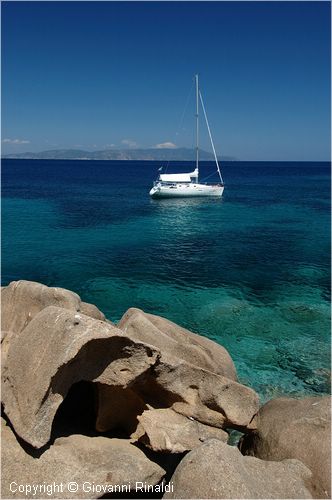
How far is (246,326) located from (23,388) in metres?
13.2

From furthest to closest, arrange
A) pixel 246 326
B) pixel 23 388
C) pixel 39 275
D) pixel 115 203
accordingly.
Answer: pixel 115 203 < pixel 39 275 < pixel 246 326 < pixel 23 388

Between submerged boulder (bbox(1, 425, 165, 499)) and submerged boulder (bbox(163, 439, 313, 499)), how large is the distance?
84cm

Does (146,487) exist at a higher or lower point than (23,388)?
lower

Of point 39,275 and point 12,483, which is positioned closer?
point 12,483

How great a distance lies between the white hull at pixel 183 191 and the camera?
63.8 m

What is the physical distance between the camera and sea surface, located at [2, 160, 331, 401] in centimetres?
1680

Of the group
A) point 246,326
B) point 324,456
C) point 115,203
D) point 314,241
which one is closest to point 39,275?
point 246,326

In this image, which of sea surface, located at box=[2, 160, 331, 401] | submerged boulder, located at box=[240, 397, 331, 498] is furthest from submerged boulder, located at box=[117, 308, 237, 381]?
sea surface, located at box=[2, 160, 331, 401]

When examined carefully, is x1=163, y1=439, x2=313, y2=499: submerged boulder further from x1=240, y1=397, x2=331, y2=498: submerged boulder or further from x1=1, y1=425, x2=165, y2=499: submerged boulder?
x1=1, y1=425, x2=165, y2=499: submerged boulder

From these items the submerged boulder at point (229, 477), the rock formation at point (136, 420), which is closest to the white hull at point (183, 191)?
the rock formation at point (136, 420)

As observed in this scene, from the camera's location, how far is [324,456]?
798 centimetres

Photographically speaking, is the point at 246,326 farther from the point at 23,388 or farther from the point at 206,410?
the point at 23,388

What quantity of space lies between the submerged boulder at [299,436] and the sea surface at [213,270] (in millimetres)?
4415

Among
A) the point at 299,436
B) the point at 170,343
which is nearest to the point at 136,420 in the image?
the point at 170,343
